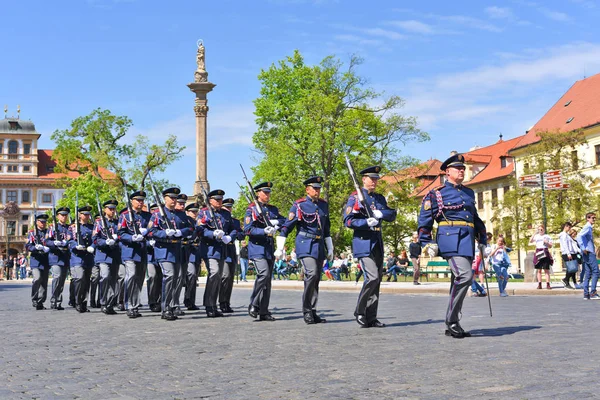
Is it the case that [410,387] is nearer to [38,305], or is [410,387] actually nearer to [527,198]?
[38,305]

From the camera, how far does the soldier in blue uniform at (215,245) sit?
48.9ft

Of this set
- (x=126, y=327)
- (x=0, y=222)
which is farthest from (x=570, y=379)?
(x=0, y=222)

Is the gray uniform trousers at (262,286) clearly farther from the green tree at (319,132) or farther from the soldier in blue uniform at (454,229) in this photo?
the green tree at (319,132)

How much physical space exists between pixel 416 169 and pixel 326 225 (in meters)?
41.5

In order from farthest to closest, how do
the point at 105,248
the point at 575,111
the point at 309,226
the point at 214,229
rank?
the point at 575,111 < the point at 105,248 < the point at 214,229 < the point at 309,226

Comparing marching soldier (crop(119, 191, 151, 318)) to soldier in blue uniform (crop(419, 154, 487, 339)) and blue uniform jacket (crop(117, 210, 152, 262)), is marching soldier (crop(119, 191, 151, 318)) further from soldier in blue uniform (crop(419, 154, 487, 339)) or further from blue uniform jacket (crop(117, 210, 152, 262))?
soldier in blue uniform (crop(419, 154, 487, 339))

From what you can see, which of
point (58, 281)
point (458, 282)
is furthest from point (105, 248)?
point (458, 282)

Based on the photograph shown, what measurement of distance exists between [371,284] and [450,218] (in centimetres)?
169

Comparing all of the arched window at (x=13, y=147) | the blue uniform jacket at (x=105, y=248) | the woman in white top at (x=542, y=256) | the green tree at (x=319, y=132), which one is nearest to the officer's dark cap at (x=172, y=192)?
the blue uniform jacket at (x=105, y=248)

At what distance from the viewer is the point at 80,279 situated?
17.9m

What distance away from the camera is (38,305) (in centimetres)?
1875

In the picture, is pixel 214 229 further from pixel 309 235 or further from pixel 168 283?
pixel 309 235

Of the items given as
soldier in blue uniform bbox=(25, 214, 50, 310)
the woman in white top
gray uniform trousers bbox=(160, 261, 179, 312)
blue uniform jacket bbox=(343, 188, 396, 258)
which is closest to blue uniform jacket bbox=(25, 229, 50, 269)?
soldier in blue uniform bbox=(25, 214, 50, 310)

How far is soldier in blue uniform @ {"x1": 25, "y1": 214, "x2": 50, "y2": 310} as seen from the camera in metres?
18.9
